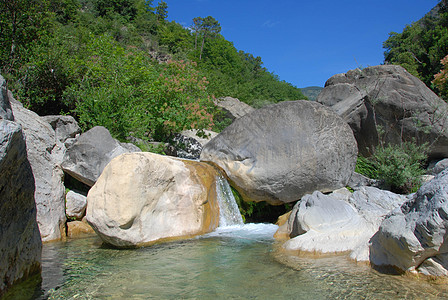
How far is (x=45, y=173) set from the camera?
7371 millimetres

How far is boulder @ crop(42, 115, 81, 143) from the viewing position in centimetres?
885

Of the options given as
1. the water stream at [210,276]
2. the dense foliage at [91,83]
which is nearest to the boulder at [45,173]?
the water stream at [210,276]

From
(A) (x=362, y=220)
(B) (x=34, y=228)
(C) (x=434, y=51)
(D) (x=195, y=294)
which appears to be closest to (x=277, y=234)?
(A) (x=362, y=220)

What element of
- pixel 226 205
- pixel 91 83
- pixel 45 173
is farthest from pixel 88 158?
pixel 91 83

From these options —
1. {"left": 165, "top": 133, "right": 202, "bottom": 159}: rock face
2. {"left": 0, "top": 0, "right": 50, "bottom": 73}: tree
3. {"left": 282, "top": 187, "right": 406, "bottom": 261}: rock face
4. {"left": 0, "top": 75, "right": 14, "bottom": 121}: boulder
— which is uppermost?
{"left": 0, "top": 0, "right": 50, "bottom": 73}: tree

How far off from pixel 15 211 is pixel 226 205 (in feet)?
17.8

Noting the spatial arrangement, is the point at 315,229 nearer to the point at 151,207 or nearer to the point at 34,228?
the point at 151,207

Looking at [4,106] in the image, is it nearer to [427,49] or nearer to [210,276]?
[210,276]

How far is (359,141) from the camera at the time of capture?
11.0 metres

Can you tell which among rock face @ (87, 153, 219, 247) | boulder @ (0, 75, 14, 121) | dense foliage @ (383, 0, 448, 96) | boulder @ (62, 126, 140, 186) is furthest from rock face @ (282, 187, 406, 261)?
dense foliage @ (383, 0, 448, 96)

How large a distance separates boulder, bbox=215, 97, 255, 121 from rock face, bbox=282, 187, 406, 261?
17.0 m

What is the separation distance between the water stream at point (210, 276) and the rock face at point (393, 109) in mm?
5958

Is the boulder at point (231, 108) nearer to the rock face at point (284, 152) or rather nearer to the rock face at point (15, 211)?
the rock face at point (284, 152)

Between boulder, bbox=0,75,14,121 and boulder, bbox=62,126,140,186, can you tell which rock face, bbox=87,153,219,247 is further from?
boulder, bbox=0,75,14,121
